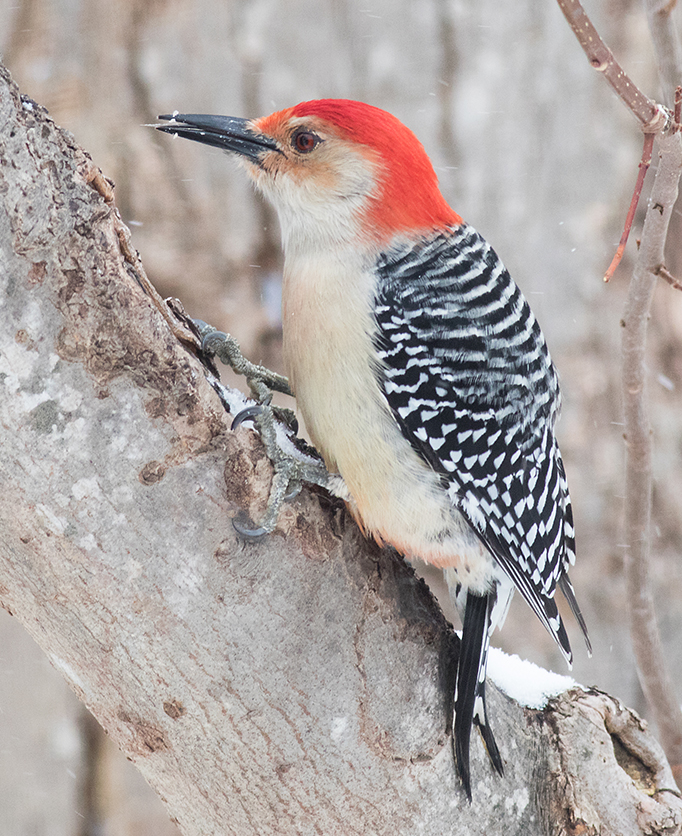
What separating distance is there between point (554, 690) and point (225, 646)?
1103 mm

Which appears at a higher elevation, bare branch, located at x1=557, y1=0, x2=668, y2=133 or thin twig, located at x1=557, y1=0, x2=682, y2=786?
bare branch, located at x1=557, y1=0, x2=668, y2=133

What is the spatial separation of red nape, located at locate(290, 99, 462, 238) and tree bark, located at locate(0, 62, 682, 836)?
0.90 m

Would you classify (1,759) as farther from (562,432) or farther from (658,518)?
(658,518)

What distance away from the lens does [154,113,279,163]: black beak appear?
7.61ft

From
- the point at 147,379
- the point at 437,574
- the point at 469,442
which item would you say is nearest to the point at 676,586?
the point at 437,574

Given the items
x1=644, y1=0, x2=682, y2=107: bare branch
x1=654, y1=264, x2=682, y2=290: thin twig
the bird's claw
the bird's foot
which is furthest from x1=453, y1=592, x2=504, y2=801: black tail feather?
x1=644, y1=0, x2=682, y2=107: bare branch

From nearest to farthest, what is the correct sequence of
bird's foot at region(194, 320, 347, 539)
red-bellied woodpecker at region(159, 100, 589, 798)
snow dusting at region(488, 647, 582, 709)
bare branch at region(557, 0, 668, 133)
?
bare branch at region(557, 0, 668, 133) < bird's foot at region(194, 320, 347, 539) < red-bellied woodpecker at region(159, 100, 589, 798) < snow dusting at region(488, 647, 582, 709)

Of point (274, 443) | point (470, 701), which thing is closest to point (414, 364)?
point (274, 443)

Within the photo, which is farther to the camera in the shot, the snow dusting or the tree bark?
the snow dusting

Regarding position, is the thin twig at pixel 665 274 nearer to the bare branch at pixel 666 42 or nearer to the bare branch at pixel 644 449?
the bare branch at pixel 644 449

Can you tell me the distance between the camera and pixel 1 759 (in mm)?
3471

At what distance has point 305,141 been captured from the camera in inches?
90.8

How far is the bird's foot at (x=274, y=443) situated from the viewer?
1617 mm

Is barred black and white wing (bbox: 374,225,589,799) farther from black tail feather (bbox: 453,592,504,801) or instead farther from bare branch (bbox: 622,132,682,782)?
bare branch (bbox: 622,132,682,782)
